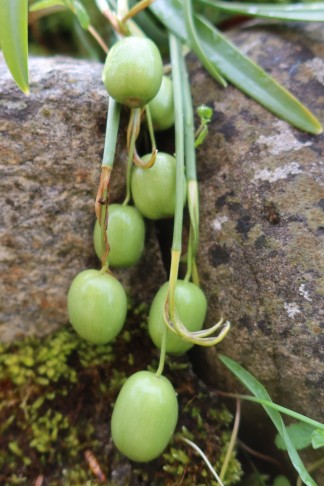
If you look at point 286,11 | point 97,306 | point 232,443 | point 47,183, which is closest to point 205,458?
point 232,443

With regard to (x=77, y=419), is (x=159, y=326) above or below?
above

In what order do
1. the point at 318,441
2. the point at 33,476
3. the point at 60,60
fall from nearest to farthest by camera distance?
the point at 318,441 → the point at 33,476 → the point at 60,60

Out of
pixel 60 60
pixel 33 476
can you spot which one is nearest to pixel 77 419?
pixel 33 476

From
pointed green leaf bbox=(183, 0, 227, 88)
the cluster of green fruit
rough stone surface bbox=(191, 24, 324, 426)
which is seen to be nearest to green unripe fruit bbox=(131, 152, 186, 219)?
the cluster of green fruit

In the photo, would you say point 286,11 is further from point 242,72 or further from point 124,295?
point 124,295

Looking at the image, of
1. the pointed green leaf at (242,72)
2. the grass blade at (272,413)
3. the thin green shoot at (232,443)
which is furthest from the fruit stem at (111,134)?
the thin green shoot at (232,443)

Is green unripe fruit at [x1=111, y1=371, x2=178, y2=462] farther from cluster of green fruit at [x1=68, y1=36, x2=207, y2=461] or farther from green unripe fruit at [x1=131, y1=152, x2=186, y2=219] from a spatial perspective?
green unripe fruit at [x1=131, y1=152, x2=186, y2=219]

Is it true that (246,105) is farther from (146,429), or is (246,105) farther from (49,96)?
(146,429)
